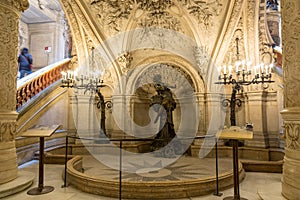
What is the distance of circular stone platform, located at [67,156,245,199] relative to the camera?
356 centimetres

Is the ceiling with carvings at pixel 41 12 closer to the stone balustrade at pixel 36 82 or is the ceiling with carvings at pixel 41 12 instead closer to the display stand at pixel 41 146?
the stone balustrade at pixel 36 82

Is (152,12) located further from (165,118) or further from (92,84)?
(165,118)

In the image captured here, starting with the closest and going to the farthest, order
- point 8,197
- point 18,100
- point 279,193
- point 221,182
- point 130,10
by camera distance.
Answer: point 279,193 → point 8,197 → point 221,182 → point 18,100 → point 130,10

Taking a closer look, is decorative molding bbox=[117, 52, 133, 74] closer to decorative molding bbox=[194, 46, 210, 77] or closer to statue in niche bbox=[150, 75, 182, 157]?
statue in niche bbox=[150, 75, 182, 157]

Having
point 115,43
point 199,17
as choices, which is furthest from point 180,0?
point 115,43

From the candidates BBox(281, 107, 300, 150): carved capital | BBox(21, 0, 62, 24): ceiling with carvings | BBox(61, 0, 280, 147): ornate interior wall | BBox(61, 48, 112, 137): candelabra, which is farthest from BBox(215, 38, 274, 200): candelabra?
BBox(21, 0, 62, 24): ceiling with carvings

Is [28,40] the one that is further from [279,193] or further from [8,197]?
[279,193]

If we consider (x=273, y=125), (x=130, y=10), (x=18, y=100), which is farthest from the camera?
(x=130, y=10)

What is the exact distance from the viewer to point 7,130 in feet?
12.6

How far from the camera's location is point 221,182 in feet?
12.8

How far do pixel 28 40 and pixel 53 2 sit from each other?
2.74 m

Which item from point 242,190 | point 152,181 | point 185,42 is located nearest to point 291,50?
point 242,190

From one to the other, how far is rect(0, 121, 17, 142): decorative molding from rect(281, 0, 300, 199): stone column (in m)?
4.15

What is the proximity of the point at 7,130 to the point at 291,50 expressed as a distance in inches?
171
